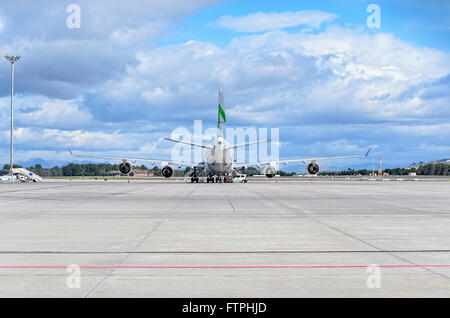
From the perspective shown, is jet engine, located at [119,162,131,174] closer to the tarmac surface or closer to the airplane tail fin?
the airplane tail fin

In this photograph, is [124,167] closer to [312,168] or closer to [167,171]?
[167,171]

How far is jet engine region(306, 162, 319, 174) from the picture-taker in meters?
60.9

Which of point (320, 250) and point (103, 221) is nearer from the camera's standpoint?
point (320, 250)

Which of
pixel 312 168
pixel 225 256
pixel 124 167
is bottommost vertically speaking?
pixel 225 256

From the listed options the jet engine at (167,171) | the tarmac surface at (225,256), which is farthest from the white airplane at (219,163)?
the tarmac surface at (225,256)

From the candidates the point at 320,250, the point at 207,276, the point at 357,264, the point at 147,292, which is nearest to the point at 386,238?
the point at 320,250

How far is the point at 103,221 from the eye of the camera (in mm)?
16750

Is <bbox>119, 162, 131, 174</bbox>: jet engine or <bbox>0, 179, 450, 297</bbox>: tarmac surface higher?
<bbox>119, 162, 131, 174</bbox>: jet engine

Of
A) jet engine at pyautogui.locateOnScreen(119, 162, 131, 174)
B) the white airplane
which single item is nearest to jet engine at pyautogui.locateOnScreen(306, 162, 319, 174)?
the white airplane

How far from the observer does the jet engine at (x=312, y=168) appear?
60906 mm

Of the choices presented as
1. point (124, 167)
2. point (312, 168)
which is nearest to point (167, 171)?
point (124, 167)

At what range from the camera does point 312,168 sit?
61188 mm
